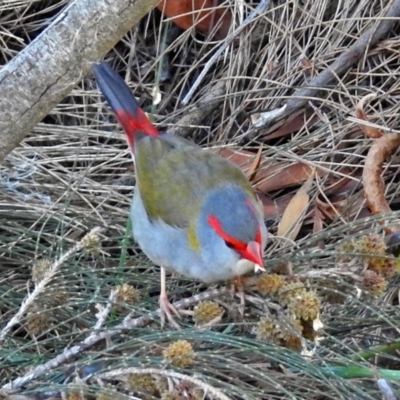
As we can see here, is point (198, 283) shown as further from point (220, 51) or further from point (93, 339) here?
point (220, 51)

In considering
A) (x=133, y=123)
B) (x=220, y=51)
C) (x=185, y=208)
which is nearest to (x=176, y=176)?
(x=185, y=208)

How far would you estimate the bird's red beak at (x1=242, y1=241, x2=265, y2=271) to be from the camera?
2045 mm

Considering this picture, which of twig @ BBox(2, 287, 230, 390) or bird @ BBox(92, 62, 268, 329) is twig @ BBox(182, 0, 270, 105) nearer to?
bird @ BBox(92, 62, 268, 329)

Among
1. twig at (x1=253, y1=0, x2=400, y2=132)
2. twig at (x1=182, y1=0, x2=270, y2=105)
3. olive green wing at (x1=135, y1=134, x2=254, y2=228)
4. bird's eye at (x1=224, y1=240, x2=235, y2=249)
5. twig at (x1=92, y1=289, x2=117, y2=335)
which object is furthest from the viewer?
twig at (x1=182, y1=0, x2=270, y2=105)

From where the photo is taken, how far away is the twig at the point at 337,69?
132 inches

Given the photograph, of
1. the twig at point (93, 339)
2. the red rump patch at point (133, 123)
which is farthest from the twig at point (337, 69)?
the twig at point (93, 339)

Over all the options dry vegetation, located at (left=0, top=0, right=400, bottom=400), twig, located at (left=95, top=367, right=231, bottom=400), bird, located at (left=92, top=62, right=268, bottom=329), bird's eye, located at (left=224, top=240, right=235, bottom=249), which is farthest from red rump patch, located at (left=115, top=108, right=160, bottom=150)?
twig, located at (left=95, top=367, right=231, bottom=400)

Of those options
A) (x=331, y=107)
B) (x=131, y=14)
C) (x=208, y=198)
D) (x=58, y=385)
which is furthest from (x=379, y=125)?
(x=58, y=385)

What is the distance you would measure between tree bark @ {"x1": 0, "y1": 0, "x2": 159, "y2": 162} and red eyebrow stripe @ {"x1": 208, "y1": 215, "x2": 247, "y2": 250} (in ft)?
1.77

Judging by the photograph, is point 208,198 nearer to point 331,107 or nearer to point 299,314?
point 299,314

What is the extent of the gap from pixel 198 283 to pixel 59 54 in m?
0.91

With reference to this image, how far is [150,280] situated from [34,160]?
102 cm

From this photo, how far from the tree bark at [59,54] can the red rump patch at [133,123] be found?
1.75 ft

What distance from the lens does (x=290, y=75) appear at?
138 inches
